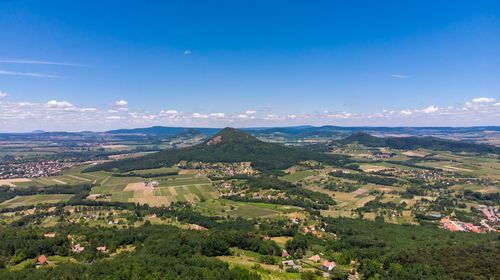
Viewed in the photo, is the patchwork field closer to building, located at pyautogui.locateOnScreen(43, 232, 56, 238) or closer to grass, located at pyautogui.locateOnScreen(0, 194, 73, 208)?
grass, located at pyautogui.locateOnScreen(0, 194, 73, 208)

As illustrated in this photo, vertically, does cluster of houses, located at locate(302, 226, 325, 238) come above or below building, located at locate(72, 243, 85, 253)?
below

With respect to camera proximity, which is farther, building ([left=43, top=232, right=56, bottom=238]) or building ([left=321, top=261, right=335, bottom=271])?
building ([left=43, top=232, right=56, bottom=238])

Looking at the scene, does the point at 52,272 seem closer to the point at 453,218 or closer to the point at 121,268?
the point at 121,268

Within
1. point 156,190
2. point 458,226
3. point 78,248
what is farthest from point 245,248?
point 156,190

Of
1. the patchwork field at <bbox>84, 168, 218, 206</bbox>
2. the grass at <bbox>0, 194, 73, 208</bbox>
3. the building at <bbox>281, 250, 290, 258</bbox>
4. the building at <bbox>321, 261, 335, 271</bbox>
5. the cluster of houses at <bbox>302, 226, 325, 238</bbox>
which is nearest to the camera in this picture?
the building at <bbox>321, 261, 335, 271</bbox>

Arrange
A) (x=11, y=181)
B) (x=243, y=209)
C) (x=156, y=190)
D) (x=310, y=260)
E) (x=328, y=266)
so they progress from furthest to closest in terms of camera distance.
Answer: (x=11, y=181), (x=156, y=190), (x=243, y=209), (x=310, y=260), (x=328, y=266)

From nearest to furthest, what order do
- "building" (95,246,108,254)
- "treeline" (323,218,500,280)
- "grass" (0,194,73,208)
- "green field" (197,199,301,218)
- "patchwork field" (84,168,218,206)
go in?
"treeline" (323,218,500,280)
"building" (95,246,108,254)
"green field" (197,199,301,218)
"grass" (0,194,73,208)
"patchwork field" (84,168,218,206)

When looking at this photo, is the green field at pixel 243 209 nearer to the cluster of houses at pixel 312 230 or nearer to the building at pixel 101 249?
the cluster of houses at pixel 312 230

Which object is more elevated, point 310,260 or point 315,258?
point 315,258

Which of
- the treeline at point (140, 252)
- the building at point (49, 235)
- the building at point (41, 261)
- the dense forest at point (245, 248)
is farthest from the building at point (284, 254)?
the building at point (49, 235)

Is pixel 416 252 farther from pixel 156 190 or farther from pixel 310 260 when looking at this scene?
pixel 156 190

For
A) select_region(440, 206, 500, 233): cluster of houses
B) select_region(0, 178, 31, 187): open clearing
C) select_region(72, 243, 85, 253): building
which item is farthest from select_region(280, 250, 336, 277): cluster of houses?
select_region(0, 178, 31, 187): open clearing
